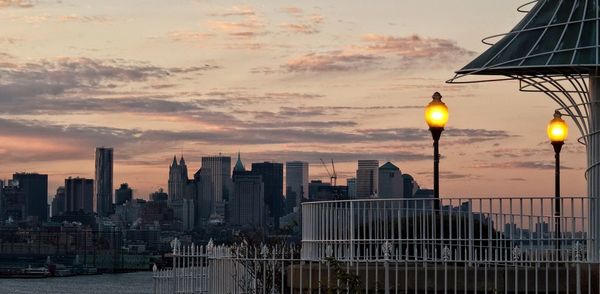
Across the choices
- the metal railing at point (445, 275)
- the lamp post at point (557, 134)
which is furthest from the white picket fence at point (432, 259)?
the lamp post at point (557, 134)

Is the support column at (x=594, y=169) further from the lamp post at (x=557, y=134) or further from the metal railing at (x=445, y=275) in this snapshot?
the lamp post at (x=557, y=134)

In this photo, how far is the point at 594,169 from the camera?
2259cm

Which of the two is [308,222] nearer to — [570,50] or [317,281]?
[317,281]

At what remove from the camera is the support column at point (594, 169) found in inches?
883

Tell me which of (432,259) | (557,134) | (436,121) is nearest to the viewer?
(432,259)

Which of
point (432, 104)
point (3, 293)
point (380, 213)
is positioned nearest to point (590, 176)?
point (380, 213)

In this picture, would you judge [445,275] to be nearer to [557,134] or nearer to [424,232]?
[424,232]

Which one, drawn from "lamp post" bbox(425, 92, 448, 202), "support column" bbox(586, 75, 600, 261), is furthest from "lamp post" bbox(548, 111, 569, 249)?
"support column" bbox(586, 75, 600, 261)

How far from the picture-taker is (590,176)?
2270 centimetres

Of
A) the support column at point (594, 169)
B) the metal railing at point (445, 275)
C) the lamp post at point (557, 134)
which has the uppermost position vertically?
the lamp post at point (557, 134)

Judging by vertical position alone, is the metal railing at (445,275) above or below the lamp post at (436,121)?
A: below

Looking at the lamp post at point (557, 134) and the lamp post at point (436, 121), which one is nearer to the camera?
the lamp post at point (436, 121)

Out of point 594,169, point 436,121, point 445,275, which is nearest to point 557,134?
point 436,121

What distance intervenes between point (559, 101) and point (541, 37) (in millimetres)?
1120
